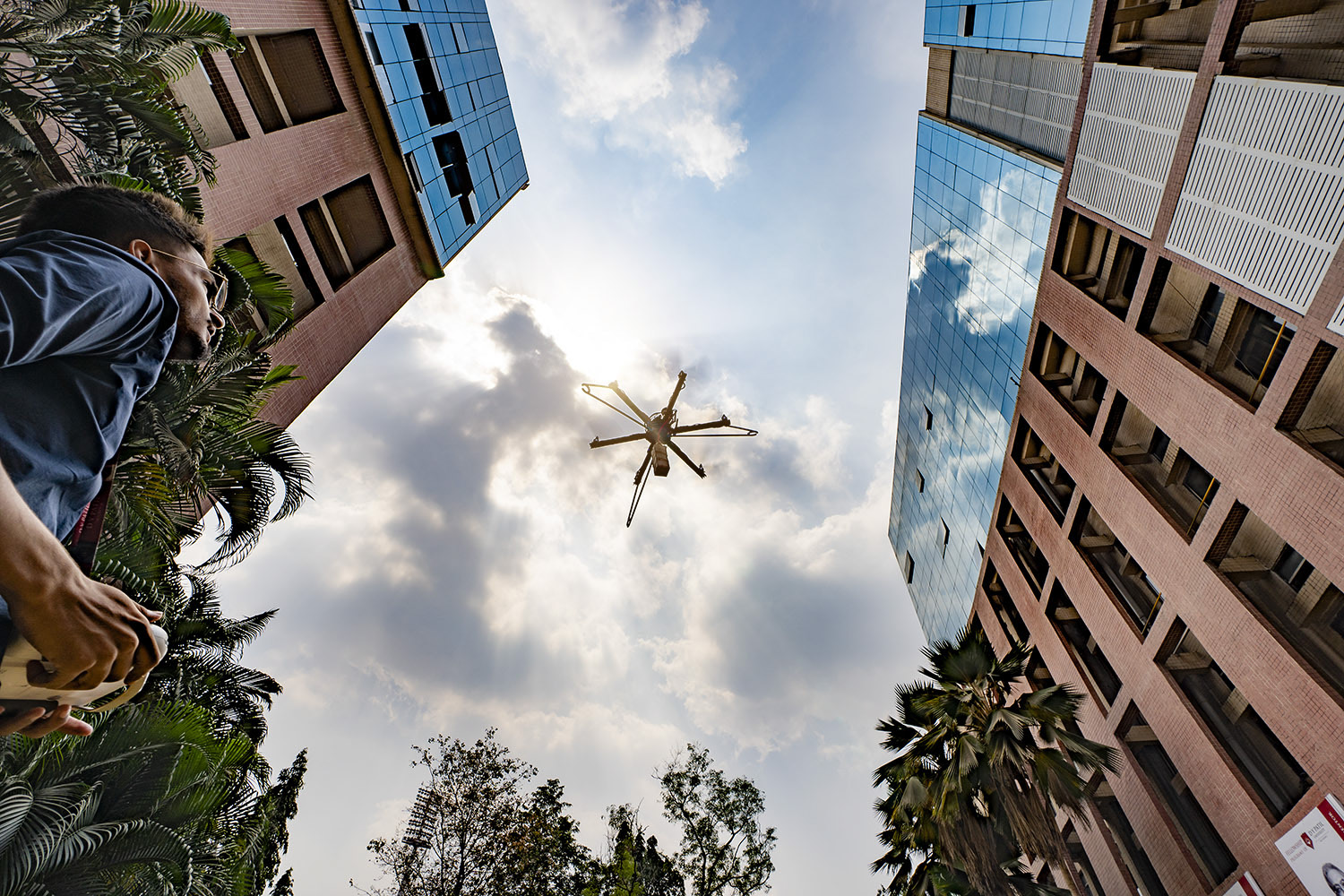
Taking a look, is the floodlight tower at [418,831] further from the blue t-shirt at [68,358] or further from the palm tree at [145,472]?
the blue t-shirt at [68,358]

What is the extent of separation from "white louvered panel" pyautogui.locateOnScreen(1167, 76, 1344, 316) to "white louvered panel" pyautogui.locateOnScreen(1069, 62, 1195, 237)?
115cm

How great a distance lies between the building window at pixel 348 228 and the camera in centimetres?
1677

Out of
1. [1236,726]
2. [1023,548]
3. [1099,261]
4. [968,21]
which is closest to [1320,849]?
[1236,726]

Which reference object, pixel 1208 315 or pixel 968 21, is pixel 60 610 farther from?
pixel 968 21

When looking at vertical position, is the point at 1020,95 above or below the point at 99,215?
above

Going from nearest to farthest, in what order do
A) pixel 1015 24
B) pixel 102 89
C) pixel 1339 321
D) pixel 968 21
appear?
pixel 102 89, pixel 1339 321, pixel 1015 24, pixel 968 21

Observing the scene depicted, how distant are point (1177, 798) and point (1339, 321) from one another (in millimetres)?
12813

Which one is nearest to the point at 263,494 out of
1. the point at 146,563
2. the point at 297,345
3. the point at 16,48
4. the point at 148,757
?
the point at 146,563

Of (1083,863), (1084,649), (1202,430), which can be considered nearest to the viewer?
(1202,430)

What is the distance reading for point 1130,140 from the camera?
1490 centimetres

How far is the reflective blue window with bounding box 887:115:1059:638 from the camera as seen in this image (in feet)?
72.3

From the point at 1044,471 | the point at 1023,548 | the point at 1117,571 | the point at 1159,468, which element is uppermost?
the point at 1044,471

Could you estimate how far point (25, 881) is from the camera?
20.5ft

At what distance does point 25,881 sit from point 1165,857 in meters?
22.3
